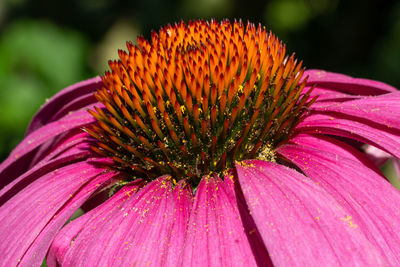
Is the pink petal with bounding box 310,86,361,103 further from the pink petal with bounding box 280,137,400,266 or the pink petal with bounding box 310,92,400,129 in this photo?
the pink petal with bounding box 280,137,400,266

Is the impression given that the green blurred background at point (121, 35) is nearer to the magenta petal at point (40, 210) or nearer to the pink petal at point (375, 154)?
the magenta petal at point (40, 210)

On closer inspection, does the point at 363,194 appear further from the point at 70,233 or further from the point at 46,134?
the point at 46,134

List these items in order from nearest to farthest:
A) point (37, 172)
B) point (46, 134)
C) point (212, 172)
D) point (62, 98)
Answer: point (212, 172) < point (37, 172) < point (46, 134) < point (62, 98)

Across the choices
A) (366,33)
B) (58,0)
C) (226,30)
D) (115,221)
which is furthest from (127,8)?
(115,221)

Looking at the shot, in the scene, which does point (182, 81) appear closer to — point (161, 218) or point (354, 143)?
point (161, 218)

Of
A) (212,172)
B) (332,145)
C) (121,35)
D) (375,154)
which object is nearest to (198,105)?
(212,172)

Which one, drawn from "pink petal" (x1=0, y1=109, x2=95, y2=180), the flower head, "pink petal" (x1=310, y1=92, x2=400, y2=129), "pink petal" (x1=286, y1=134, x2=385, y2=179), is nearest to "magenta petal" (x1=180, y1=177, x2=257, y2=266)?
the flower head
